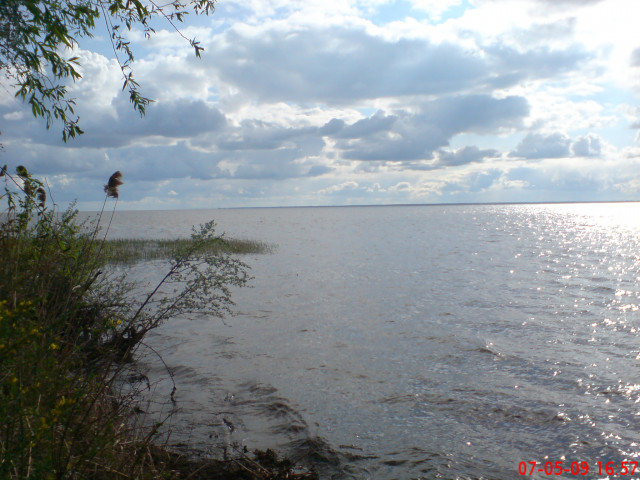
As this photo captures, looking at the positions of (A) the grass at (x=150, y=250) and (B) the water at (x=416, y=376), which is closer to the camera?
(B) the water at (x=416, y=376)

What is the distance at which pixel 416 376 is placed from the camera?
10828mm

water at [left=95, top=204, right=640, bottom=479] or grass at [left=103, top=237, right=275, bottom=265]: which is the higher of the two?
grass at [left=103, top=237, right=275, bottom=265]

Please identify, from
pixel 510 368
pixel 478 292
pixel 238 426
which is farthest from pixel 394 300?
pixel 238 426

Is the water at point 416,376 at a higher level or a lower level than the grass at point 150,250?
lower

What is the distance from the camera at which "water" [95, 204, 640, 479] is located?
7570mm

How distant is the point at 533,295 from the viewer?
65.2ft

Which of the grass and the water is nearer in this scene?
the water

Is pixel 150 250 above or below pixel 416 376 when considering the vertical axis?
above

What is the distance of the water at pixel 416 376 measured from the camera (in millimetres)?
7570

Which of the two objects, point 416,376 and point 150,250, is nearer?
point 416,376

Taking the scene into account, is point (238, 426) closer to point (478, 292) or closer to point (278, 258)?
point (478, 292)

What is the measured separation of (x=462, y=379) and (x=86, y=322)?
293 inches

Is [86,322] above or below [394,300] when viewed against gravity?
above

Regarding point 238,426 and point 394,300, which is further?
point 394,300
